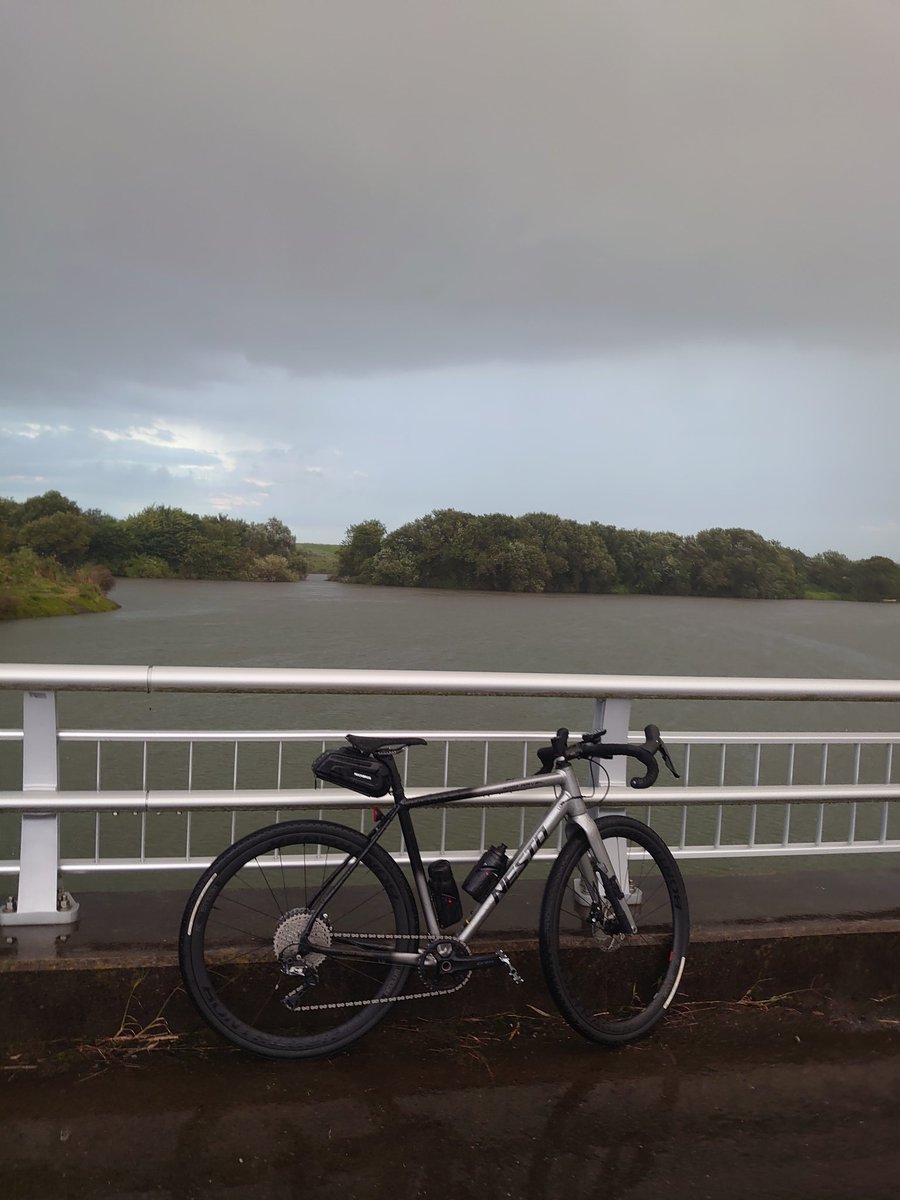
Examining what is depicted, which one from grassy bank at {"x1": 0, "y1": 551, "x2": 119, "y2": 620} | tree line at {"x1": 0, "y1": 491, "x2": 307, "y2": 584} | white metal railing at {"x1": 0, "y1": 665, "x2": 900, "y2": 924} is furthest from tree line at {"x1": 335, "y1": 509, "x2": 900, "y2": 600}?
white metal railing at {"x1": 0, "y1": 665, "x2": 900, "y2": 924}

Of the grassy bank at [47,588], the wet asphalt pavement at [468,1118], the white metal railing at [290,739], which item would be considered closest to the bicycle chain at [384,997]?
the wet asphalt pavement at [468,1118]

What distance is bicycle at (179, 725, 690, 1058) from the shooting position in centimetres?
262

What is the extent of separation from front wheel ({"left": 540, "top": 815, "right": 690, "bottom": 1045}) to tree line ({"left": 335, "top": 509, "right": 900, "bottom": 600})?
48.3m

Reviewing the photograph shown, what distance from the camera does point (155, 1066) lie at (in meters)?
2.55

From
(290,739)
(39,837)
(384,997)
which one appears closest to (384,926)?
(384,997)

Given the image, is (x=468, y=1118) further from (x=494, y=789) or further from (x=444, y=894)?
(x=494, y=789)

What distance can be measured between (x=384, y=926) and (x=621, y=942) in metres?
0.72

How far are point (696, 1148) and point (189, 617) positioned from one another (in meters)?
55.8

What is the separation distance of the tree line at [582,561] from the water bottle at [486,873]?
4855 centimetres

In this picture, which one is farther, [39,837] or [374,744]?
[39,837]


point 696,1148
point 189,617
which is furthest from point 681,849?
point 189,617

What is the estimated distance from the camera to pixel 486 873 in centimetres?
277

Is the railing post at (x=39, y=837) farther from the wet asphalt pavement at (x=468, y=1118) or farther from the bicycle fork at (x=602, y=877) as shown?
the bicycle fork at (x=602, y=877)

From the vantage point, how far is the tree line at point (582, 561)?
2048 inches
